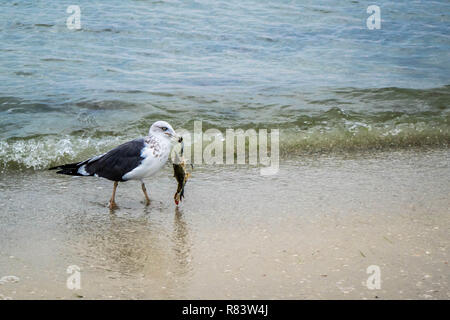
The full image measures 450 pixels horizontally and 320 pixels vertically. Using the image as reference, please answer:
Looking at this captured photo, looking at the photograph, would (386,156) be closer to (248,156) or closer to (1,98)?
(248,156)

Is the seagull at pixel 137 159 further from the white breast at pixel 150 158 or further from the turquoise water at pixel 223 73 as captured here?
the turquoise water at pixel 223 73

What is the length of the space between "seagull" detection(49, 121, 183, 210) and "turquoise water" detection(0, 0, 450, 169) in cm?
118

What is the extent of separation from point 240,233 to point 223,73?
203 inches

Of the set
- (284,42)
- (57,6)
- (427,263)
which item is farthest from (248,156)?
(57,6)

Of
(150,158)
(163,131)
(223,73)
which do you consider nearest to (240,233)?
(150,158)

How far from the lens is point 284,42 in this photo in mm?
10367

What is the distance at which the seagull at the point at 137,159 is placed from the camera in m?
4.68

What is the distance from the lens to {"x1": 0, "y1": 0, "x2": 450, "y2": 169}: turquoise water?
6621 mm

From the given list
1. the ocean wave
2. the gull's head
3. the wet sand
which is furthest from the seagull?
the ocean wave

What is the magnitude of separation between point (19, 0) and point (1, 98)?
4.93m

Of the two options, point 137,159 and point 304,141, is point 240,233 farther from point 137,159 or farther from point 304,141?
point 304,141

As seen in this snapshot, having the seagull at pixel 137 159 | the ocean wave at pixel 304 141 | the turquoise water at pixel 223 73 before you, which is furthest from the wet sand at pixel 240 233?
the turquoise water at pixel 223 73

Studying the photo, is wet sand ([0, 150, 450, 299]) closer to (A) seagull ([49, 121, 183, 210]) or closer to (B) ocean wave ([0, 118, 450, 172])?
(A) seagull ([49, 121, 183, 210])

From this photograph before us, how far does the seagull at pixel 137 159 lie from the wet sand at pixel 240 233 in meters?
0.24
